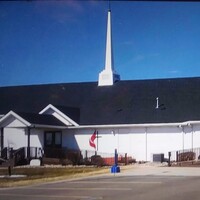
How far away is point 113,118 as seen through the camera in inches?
1248

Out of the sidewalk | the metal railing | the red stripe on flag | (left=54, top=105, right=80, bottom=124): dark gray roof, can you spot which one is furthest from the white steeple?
the sidewalk

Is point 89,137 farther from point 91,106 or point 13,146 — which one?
point 13,146

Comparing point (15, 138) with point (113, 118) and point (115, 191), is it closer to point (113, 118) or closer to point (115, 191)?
point (113, 118)

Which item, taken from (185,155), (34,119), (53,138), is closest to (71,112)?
(53,138)

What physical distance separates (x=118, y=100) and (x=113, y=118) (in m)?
1.94

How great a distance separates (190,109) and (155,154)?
3.52 meters

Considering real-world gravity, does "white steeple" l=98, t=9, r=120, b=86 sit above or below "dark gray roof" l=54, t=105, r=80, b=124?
above

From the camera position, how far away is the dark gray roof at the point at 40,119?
3027 centimetres

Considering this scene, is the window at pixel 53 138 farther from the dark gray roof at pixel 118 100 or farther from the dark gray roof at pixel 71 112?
the dark gray roof at pixel 118 100

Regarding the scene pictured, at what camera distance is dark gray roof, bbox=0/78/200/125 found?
31.0 metres

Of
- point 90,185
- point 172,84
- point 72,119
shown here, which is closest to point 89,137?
point 72,119

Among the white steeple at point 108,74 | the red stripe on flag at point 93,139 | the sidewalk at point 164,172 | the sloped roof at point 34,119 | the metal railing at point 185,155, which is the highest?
the white steeple at point 108,74

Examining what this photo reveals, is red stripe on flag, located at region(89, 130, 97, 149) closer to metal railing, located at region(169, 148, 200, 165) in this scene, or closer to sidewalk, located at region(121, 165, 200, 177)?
metal railing, located at region(169, 148, 200, 165)

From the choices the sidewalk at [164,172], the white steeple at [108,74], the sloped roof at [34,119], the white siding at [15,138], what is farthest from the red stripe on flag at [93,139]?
the sidewalk at [164,172]
